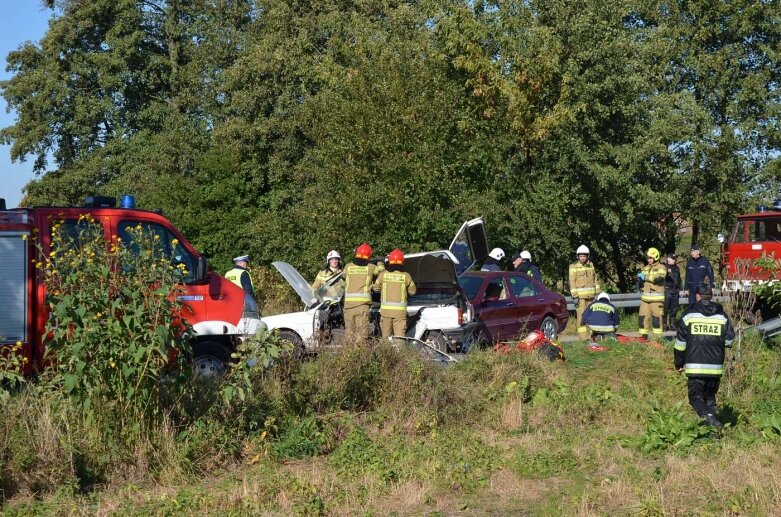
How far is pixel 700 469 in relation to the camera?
7.98 meters

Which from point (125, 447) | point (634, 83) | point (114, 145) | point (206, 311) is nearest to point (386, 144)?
point (634, 83)

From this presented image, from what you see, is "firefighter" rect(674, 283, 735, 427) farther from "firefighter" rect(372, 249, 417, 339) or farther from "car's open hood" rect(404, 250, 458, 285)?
"car's open hood" rect(404, 250, 458, 285)

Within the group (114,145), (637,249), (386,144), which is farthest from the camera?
(114,145)

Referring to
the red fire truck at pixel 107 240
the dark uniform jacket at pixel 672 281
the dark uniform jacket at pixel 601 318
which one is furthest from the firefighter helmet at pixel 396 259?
the dark uniform jacket at pixel 672 281

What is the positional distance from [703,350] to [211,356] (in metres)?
5.35

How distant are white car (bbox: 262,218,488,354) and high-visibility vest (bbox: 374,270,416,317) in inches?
18.3

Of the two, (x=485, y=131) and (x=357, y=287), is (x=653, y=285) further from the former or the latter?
(x=357, y=287)

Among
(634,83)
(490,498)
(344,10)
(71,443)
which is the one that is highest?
(344,10)

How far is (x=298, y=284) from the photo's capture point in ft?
43.6

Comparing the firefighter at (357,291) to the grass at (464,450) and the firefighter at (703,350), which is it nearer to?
the grass at (464,450)

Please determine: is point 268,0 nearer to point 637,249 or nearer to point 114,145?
point 114,145

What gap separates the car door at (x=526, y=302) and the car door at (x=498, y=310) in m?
0.12

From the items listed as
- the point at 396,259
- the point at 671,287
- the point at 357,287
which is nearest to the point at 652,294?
the point at 671,287

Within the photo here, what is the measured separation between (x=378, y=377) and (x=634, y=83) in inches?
591
